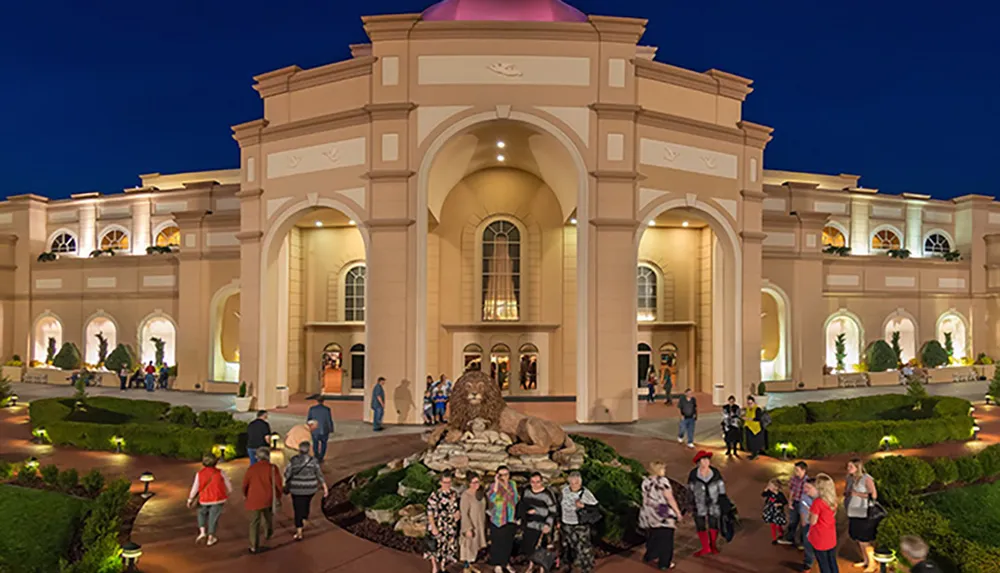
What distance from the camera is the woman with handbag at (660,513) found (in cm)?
824

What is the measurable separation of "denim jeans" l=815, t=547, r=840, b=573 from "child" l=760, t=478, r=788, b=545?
1378 mm

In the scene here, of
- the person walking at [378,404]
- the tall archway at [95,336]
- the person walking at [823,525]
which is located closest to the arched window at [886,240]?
the person walking at [378,404]

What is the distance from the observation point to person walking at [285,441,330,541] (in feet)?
30.0

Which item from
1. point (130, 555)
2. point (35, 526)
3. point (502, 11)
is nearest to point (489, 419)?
point (130, 555)

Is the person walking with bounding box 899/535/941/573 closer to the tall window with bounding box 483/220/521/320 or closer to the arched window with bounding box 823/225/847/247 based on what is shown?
the tall window with bounding box 483/220/521/320

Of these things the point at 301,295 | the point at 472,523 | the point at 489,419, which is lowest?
the point at 472,523

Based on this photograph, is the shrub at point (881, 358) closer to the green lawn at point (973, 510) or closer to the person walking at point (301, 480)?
the green lawn at point (973, 510)

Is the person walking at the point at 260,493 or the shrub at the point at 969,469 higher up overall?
the person walking at the point at 260,493

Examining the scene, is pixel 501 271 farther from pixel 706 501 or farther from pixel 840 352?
pixel 706 501

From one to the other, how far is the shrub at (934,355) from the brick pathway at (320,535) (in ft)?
66.6

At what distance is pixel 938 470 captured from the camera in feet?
38.2

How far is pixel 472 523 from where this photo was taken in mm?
8047

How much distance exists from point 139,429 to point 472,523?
11.4m

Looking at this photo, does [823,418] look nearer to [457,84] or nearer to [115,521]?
[457,84]
